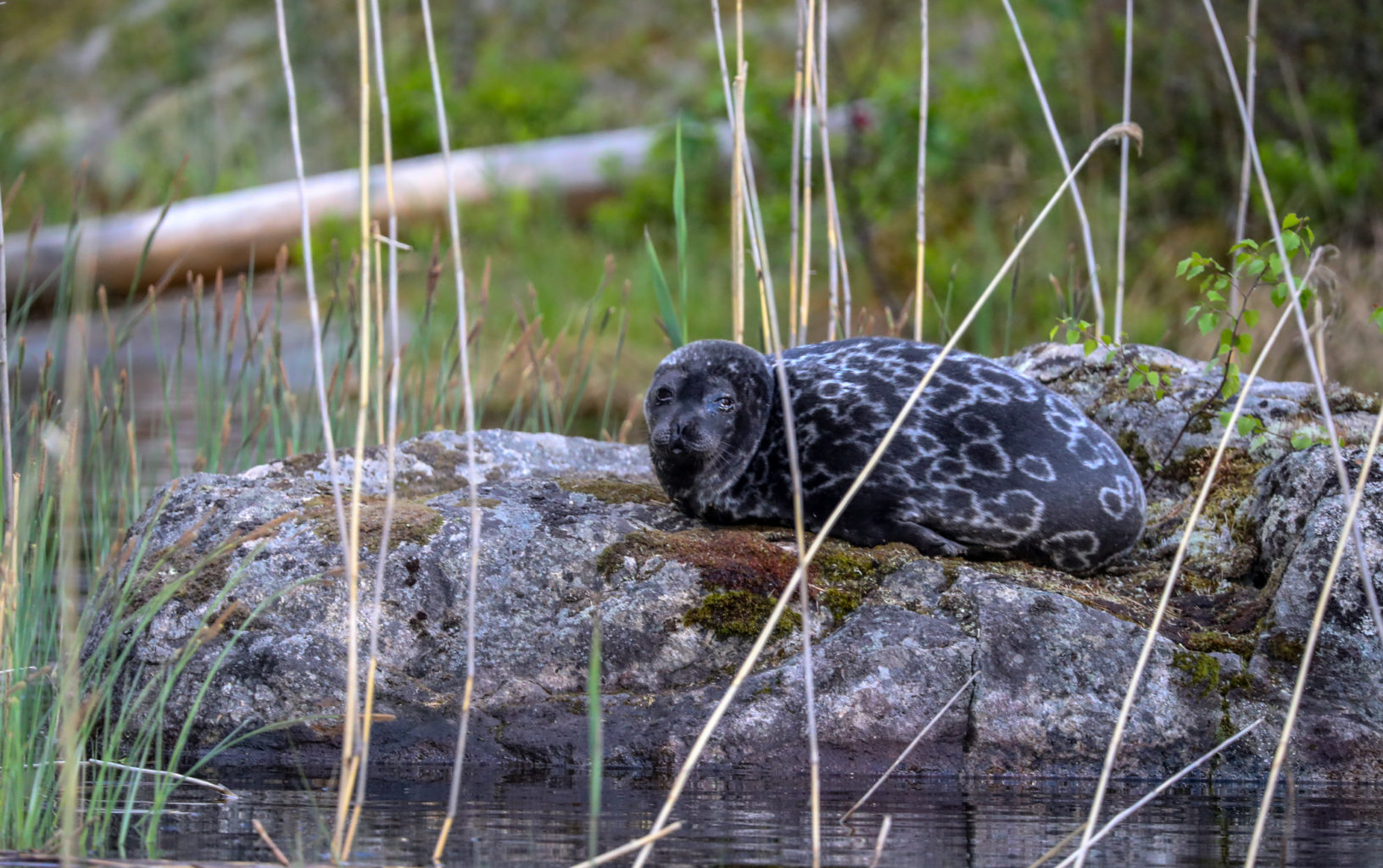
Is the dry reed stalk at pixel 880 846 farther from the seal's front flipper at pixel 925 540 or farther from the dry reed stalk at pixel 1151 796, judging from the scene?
the seal's front flipper at pixel 925 540

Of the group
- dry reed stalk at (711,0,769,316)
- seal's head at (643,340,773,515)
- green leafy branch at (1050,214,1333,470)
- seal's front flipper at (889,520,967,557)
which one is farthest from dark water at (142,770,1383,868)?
dry reed stalk at (711,0,769,316)

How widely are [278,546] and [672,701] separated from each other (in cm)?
118

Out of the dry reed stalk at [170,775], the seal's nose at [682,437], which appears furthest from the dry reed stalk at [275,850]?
the seal's nose at [682,437]

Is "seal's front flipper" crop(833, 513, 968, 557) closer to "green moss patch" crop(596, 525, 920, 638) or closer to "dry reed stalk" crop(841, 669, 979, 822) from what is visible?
"green moss patch" crop(596, 525, 920, 638)

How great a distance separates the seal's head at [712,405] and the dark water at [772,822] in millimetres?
1125

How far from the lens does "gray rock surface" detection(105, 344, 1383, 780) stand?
11.8 ft

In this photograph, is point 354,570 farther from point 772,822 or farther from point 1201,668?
point 1201,668

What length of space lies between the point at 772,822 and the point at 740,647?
0.75 m

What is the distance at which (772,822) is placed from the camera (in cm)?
307

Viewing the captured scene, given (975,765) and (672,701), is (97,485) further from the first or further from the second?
(975,765)

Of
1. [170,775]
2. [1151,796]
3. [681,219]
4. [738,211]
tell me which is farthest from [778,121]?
[170,775]

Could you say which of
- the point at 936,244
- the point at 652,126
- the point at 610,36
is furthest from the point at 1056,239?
the point at 610,36

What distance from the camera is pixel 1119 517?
4.20 m

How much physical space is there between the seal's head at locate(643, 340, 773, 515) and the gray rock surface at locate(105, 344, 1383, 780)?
20cm
